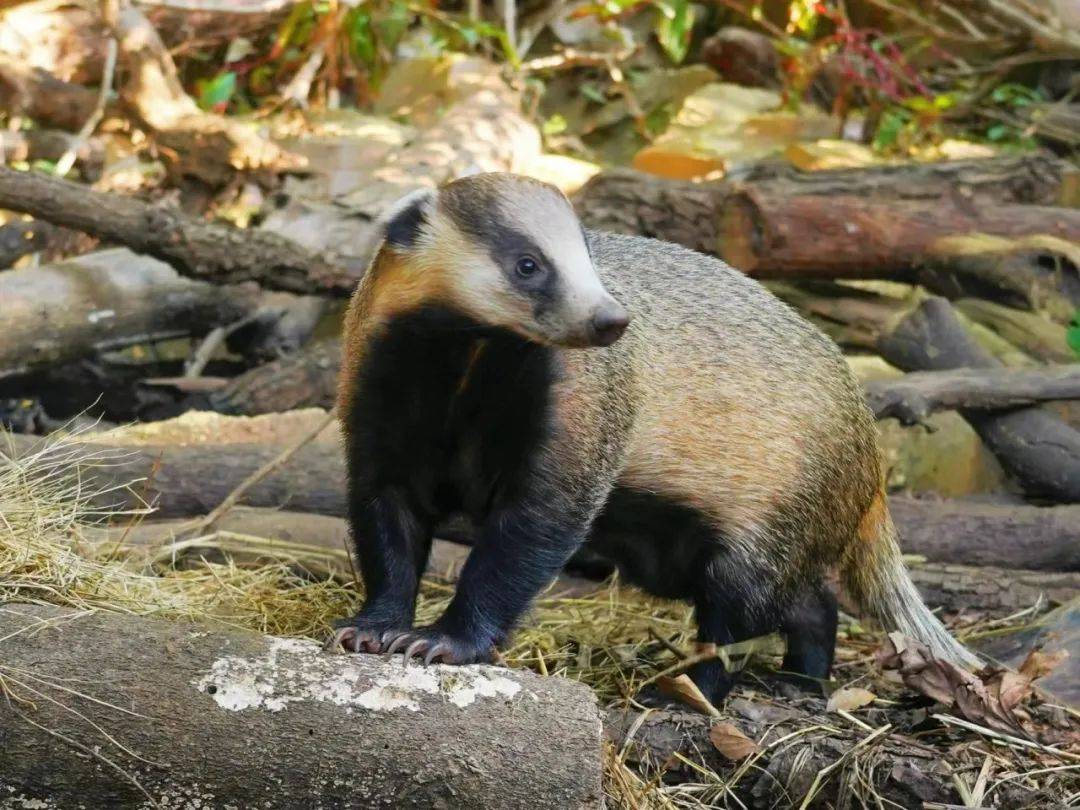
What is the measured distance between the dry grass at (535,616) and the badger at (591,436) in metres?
0.39

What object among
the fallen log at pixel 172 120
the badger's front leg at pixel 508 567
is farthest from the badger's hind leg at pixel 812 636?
the fallen log at pixel 172 120

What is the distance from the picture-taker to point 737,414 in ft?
16.8

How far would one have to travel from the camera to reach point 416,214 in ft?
14.3

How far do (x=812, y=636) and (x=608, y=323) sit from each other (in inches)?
80.8

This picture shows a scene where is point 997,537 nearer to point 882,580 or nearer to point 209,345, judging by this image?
point 882,580

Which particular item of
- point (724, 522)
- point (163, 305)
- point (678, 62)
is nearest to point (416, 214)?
point (724, 522)

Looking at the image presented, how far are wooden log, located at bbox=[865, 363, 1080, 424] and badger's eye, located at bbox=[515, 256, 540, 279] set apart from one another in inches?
125

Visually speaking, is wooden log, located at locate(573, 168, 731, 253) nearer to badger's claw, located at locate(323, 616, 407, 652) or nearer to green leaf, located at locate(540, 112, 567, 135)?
badger's claw, located at locate(323, 616, 407, 652)

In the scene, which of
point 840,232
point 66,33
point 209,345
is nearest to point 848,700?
point 840,232

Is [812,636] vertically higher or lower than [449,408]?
lower

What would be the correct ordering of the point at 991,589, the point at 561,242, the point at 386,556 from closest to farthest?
the point at 561,242 < the point at 386,556 < the point at 991,589

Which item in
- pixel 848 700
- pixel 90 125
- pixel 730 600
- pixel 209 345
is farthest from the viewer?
pixel 90 125

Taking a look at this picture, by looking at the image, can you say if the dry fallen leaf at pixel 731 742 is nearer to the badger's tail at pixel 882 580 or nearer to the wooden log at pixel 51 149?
the badger's tail at pixel 882 580

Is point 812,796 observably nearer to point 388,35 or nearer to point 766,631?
point 766,631
